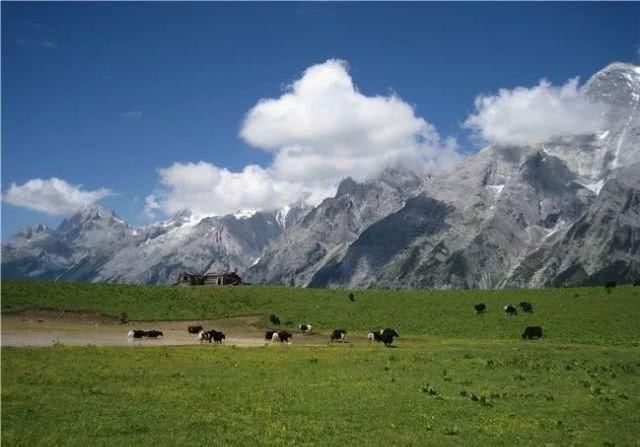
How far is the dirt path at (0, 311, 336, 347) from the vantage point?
197 feet

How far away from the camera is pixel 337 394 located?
101ft

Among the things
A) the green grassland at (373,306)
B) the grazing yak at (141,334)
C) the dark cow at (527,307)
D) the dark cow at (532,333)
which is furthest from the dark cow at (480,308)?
the grazing yak at (141,334)

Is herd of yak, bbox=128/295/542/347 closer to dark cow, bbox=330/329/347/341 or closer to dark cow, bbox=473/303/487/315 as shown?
dark cow, bbox=330/329/347/341

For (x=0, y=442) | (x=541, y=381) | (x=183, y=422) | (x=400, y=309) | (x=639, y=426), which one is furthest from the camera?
(x=400, y=309)

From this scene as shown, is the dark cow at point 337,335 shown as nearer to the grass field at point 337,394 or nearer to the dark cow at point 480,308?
the grass field at point 337,394

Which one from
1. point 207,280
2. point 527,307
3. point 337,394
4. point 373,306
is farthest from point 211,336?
point 207,280

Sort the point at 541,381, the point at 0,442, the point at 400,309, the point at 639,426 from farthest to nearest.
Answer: the point at 400,309, the point at 541,381, the point at 639,426, the point at 0,442

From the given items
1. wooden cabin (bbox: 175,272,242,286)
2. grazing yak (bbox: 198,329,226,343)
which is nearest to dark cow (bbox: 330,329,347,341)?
grazing yak (bbox: 198,329,226,343)

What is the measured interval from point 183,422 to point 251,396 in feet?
20.2

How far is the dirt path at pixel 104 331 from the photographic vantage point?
197ft

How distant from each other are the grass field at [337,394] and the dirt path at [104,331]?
1076 centimetres

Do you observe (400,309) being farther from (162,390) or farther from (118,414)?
(118,414)

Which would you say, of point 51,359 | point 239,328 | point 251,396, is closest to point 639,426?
point 251,396

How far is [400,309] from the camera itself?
88.3m
